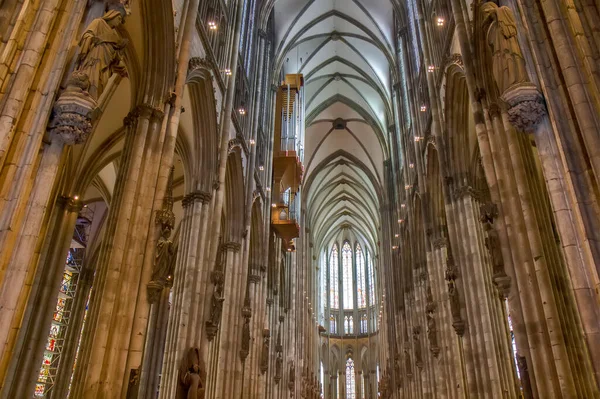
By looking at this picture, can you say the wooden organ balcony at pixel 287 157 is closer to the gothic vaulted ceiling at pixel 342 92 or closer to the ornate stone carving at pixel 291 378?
the gothic vaulted ceiling at pixel 342 92

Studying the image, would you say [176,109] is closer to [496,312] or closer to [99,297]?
[99,297]

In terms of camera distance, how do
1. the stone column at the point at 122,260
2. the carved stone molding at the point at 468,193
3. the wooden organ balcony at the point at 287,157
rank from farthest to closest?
the wooden organ balcony at the point at 287,157 < the carved stone molding at the point at 468,193 < the stone column at the point at 122,260

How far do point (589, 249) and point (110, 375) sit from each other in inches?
287

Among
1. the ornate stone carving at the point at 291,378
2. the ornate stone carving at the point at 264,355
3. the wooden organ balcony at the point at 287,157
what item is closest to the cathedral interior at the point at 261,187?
the wooden organ balcony at the point at 287,157

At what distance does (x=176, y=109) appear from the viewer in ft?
35.4

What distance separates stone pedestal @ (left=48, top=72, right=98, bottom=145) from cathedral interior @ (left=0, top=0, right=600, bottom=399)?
24 millimetres

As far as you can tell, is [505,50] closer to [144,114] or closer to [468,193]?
[468,193]

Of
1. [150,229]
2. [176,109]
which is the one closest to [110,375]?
[150,229]

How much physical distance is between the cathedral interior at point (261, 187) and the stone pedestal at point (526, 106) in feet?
0.10

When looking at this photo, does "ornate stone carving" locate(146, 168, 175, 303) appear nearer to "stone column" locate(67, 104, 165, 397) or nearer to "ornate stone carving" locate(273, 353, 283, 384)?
"stone column" locate(67, 104, 165, 397)

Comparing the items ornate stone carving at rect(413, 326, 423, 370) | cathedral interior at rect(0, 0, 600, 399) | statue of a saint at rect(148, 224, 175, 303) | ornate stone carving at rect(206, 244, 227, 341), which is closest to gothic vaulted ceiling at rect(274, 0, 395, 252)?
cathedral interior at rect(0, 0, 600, 399)

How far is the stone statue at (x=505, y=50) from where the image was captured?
709cm

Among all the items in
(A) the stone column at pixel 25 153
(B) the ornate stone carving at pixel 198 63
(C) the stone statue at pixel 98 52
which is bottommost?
(A) the stone column at pixel 25 153

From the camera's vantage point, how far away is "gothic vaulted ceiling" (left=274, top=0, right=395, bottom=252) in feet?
88.3
